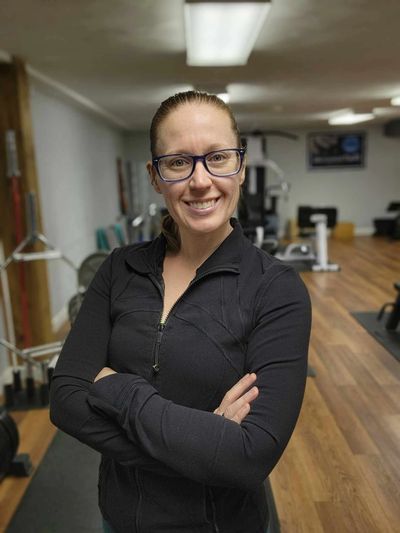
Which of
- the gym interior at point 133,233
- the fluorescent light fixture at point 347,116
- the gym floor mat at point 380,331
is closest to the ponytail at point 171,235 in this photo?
the gym interior at point 133,233

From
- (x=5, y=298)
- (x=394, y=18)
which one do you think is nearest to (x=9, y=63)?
(x=5, y=298)

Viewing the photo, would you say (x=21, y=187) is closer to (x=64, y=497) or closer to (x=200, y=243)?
(x=64, y=497)

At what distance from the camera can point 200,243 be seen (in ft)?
3.10

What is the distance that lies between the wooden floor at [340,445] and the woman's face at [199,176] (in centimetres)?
154

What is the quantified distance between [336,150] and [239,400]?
9.48m

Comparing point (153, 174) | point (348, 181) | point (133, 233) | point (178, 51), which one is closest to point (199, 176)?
point (153, 174)

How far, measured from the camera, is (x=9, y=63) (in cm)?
304

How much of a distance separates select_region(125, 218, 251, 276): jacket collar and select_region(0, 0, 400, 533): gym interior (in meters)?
0.82

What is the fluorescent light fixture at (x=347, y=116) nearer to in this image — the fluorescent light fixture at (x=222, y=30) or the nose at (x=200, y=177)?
the fluorescent light fixture at (x=222, y=30)

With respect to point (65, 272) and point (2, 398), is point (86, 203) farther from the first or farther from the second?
point (2, 398)

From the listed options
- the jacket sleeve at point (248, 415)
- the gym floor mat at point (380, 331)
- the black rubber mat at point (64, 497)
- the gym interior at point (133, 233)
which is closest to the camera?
the jacket sleeve at point (248, 415)

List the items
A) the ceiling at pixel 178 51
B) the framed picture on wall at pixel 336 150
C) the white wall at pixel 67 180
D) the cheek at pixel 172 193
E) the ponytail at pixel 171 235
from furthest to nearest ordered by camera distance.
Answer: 1. the framed picture on wall at pixel 336 150
2. the white wall at pixel 67 180
3. the ceiling at pixel 178 51
4. the ponytail at pixel 171 235
5. the cheek at pixel 172 193

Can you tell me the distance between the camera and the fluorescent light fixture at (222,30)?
212 centimetres

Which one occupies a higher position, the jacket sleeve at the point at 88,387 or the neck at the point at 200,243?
the neck at the point at 200,243
